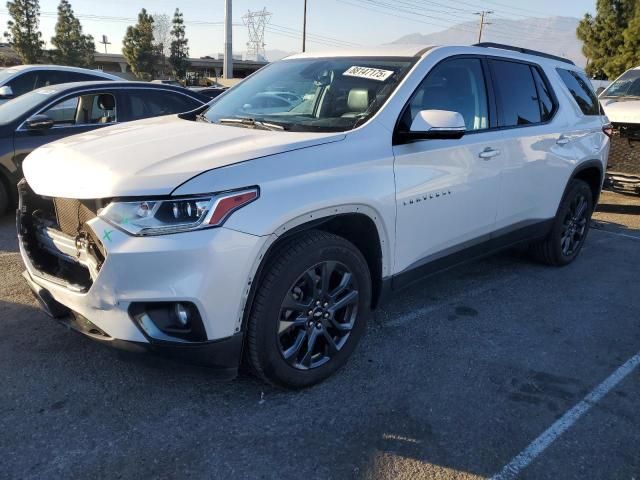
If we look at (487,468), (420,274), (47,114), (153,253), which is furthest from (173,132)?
(47,114)

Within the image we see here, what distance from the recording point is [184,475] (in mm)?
2357

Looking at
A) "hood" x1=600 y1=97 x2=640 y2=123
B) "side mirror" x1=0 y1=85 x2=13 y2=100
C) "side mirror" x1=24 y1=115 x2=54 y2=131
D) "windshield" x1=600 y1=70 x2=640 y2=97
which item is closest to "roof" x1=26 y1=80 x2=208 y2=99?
"side mirror" x1=24 y1=115 x2=54 y2=131

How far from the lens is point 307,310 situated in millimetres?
2869

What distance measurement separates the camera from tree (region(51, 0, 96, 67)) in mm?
58531

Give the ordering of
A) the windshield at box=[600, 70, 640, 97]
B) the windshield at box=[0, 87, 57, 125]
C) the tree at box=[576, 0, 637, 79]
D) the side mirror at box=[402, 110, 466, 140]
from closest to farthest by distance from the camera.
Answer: the side mirror at box=[402, 110, 466, 140], the windshield at box=[0, 87, 57, 125], the windshield at box=[600, 70, 640, 97], the tree at box=[576, 0, 637, 79]

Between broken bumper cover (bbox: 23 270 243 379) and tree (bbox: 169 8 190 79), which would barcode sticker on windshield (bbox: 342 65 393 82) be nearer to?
broken bumper cover (bbox: 23 270 243 379)

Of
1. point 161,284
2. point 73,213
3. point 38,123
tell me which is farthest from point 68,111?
point 161,284

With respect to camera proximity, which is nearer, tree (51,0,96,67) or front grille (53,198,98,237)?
front grille (53,198,98,237)

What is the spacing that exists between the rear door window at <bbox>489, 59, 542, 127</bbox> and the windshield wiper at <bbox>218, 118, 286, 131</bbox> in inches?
67.7

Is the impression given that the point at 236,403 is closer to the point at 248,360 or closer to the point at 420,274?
the point at 248,360

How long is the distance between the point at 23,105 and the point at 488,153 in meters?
5.37

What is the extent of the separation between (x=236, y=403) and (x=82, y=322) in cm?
87

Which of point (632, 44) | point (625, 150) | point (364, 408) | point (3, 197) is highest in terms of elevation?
point (632, 44)

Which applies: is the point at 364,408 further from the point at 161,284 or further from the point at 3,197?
the point at 3,197
